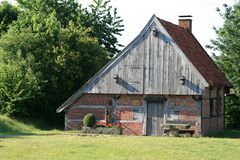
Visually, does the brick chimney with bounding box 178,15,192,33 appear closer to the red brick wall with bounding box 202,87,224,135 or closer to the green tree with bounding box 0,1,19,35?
the red brick wall with bounding box 202,87,224,135

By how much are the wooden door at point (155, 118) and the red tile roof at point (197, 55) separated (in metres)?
3.28

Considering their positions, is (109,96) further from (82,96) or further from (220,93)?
(220,93)

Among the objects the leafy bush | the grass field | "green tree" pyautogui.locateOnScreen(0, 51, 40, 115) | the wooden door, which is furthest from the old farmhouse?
the grass field

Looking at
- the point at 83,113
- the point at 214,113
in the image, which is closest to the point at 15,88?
the point at 83,113

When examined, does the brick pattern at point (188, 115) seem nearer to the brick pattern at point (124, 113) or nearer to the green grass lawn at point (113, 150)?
the brick pattern at point (124, 113)

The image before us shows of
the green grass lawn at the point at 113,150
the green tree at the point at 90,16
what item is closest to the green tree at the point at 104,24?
the green tree at the point at 90,16

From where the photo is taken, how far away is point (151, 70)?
3384 cm

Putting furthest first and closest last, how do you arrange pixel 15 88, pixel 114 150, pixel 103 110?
pixel 15 88 < pixel 103 110 < pixel 114 150

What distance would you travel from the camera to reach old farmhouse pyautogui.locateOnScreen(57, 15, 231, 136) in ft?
108

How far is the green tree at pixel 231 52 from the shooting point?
3925cm

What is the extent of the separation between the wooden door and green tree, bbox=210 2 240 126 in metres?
8.07

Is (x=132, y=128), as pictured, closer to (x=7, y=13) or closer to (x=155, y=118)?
(x=155, y=118)

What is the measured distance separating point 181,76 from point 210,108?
362 cm

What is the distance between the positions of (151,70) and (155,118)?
9.34 ft
